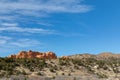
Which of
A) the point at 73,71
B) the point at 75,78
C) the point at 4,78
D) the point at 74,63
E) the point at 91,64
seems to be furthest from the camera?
the point at 91,64

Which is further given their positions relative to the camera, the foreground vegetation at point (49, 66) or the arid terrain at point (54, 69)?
the foreground vegetation at point (49, 66)

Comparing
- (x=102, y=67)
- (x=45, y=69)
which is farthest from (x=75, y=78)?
(x=102, y=67)

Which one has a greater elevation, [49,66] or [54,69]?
[49,66]

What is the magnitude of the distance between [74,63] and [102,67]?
22.0 feet

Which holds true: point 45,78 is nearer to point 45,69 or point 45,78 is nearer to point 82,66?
point 45,69

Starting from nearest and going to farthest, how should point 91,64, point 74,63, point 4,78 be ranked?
point 4,78 < point 74,63 < point 91,64

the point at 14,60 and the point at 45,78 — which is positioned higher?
the point at 14,60

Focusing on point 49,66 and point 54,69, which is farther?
point 49,66

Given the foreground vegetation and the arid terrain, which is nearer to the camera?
the arid terrain

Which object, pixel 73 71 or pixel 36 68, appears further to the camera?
pixel 73 71

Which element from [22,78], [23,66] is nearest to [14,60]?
[23,66]

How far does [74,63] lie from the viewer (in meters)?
63.1

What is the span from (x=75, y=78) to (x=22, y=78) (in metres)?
7.82

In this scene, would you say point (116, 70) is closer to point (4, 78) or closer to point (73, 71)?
point (73, 71)
